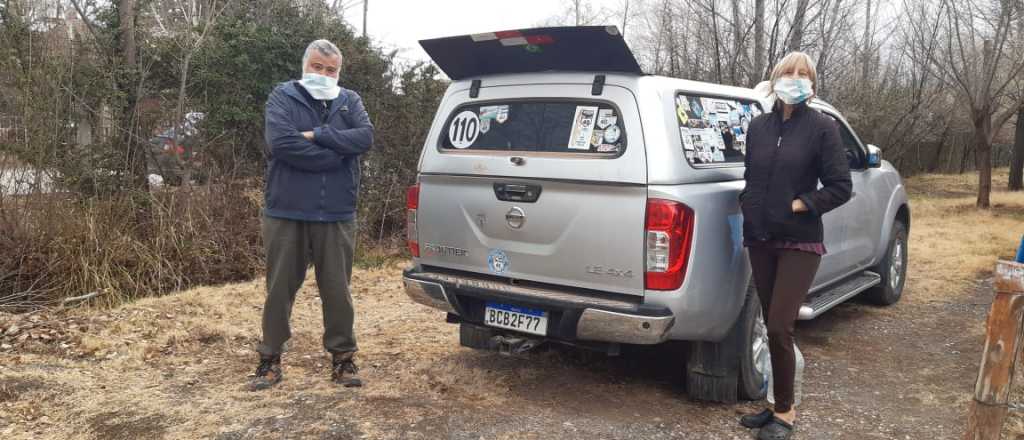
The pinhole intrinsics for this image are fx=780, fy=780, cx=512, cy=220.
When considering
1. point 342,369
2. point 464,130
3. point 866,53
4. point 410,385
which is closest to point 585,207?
point 464,130

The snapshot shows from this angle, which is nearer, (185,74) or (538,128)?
(538,128)

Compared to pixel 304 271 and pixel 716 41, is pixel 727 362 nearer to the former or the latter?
pixel 304 271

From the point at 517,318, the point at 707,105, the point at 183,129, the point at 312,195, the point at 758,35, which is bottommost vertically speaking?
the point at 517,318

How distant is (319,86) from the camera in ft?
14.0

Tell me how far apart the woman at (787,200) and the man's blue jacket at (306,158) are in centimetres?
211

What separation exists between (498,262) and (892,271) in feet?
14.4

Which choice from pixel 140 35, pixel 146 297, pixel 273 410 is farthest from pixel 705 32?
pixel 273 410

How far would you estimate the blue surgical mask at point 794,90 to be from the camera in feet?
12.3

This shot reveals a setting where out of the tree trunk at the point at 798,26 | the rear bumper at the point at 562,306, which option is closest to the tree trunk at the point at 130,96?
the rear bumper at the point at 562,306

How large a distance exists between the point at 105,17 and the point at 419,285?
220 inches

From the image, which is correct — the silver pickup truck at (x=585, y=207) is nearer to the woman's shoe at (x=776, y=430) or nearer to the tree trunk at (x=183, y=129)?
the woman's shoe at (x=776, y=430)

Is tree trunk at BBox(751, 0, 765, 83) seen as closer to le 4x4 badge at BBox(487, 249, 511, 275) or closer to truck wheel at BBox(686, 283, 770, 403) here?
truck wheel at BBox(686, 283, 770, 403)

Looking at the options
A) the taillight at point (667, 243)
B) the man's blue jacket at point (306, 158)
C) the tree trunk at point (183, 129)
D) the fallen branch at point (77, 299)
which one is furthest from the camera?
the tree trunk at point (183, 129)

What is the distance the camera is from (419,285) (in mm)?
4402
